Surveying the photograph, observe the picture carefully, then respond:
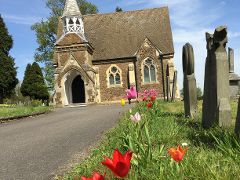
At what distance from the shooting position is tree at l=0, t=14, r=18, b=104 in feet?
98.9

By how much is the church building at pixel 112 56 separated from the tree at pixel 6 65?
11999 mm


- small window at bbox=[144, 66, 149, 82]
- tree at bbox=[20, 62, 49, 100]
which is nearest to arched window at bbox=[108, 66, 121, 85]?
small window at bbox=[144, 66, 149, 82]

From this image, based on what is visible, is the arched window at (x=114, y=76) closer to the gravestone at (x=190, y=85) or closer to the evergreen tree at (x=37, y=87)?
the evergreen tree at (x=37, y=87)

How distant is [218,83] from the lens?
3988 millimetres

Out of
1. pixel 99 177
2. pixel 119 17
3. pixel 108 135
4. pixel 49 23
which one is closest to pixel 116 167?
pixel 99 177

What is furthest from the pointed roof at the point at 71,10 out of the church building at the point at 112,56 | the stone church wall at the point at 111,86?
the stone church wall at the point at 111,86

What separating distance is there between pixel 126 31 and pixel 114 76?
245 inches

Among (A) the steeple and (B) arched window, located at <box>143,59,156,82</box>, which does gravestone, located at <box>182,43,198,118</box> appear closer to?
(B) arched window, located at <box>143,59,156,82</box>

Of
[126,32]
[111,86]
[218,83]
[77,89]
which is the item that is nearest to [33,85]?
[77,89]

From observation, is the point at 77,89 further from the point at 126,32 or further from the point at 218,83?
the point at 218,83

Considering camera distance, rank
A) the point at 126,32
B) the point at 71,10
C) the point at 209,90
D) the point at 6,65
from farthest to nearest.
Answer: the point at 6,65 < the point at 126,32 < the point at 71,10 < the point at 209,90

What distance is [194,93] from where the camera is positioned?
5633 millimetres

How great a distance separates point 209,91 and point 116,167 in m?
3.86

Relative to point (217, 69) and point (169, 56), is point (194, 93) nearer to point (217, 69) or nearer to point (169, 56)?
point (217, 69)
